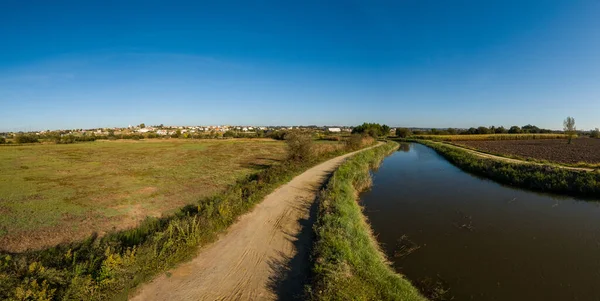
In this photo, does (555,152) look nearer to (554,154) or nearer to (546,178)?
(554,154)

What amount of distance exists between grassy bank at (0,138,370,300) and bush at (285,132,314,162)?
16.6 m

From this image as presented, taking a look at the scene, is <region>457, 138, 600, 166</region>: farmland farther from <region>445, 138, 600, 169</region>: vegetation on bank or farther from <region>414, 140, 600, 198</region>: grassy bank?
<region>414, 140, 600, 198</region>: grassy bank

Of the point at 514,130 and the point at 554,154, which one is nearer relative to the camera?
the point at 554,154

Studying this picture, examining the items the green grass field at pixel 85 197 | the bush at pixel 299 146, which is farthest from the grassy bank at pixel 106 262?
the bush at pixel 299 146

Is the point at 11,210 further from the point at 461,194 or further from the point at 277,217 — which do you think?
the point at 461,194

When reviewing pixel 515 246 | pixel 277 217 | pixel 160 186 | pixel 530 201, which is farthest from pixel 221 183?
pixel 530 201

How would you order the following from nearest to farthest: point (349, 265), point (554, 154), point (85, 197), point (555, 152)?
point (349, 265)
point (85, 197)
point (554, 154)
point (555, 152)

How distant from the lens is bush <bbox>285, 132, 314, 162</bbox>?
87.5ft

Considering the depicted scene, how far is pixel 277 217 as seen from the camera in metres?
11.1

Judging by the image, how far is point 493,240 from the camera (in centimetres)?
979

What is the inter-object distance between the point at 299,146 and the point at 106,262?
21953 millimetres

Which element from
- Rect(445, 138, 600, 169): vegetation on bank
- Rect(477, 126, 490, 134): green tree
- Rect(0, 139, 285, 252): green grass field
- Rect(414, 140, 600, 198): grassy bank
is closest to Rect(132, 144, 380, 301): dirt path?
Rect(0, 139, 285, 252): green grass field

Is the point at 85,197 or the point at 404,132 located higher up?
the point at 404,132

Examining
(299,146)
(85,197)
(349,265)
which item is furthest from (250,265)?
(299,146)
